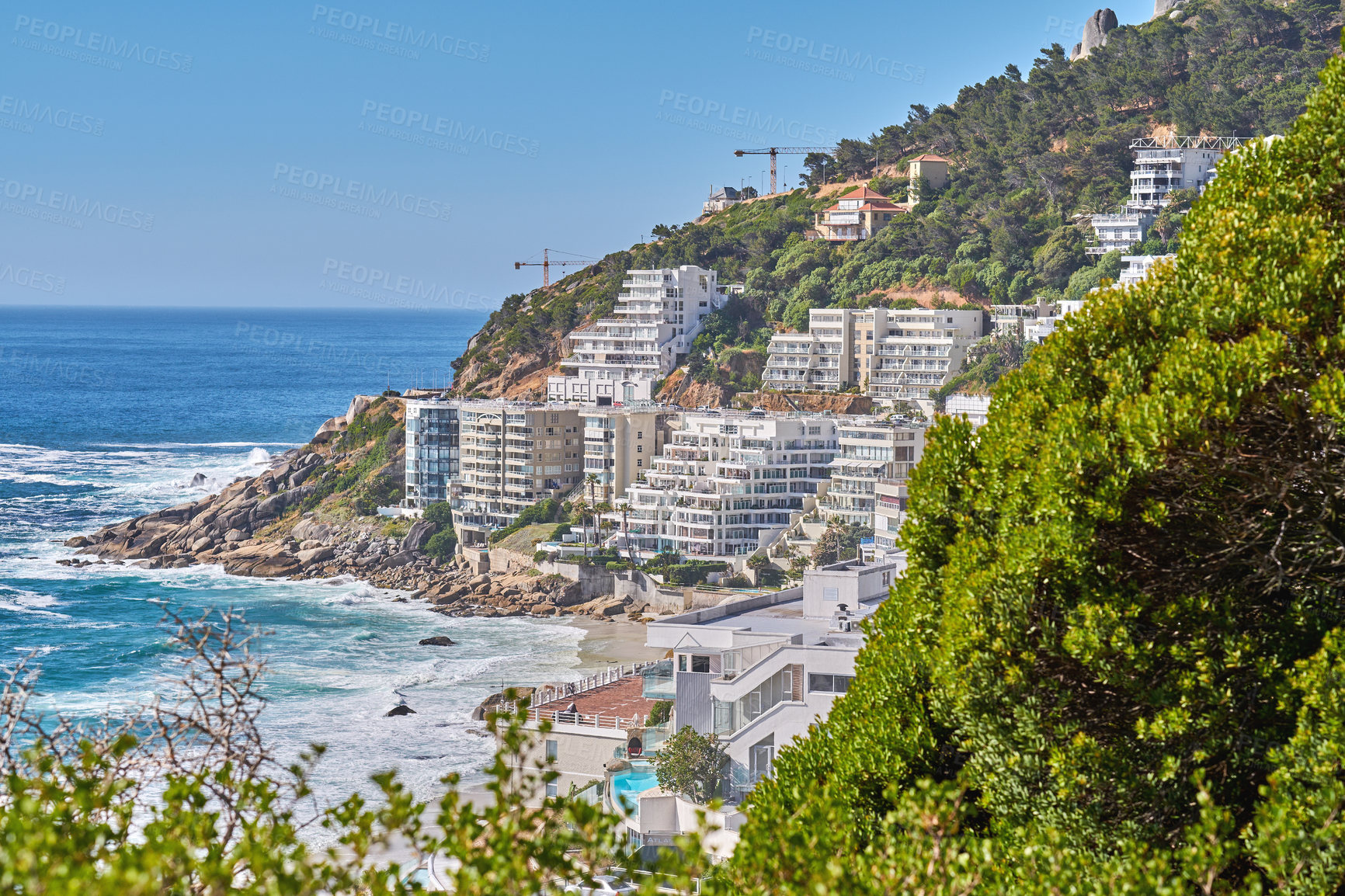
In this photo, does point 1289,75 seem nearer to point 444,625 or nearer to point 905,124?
point 905,124

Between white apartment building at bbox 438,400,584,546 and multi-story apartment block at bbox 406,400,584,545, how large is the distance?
4 centimetres

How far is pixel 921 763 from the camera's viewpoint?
955 centimetres

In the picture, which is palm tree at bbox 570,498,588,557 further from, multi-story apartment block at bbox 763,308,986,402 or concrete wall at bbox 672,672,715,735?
concrete wall at bbox 672,672,715,735

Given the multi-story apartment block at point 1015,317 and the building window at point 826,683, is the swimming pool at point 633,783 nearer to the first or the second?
the building window at point 826,683

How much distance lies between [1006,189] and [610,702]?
70662mm

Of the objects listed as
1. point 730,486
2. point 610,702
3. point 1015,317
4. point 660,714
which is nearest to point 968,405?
point 1015,317

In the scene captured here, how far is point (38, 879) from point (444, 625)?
52369 millimetres

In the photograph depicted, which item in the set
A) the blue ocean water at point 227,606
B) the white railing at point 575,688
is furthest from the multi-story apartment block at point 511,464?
the white railing at point 575,688

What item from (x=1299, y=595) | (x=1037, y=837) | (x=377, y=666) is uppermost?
(x=1299, y=595)

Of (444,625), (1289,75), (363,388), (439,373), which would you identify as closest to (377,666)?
(444,625)

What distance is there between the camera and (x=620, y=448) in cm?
7131

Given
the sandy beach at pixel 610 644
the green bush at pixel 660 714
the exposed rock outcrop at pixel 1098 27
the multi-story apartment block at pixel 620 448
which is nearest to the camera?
the green bush at pixel 660 714

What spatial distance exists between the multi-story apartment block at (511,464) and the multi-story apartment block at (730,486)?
6200mm

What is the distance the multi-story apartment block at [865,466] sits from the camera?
61.2 metres
